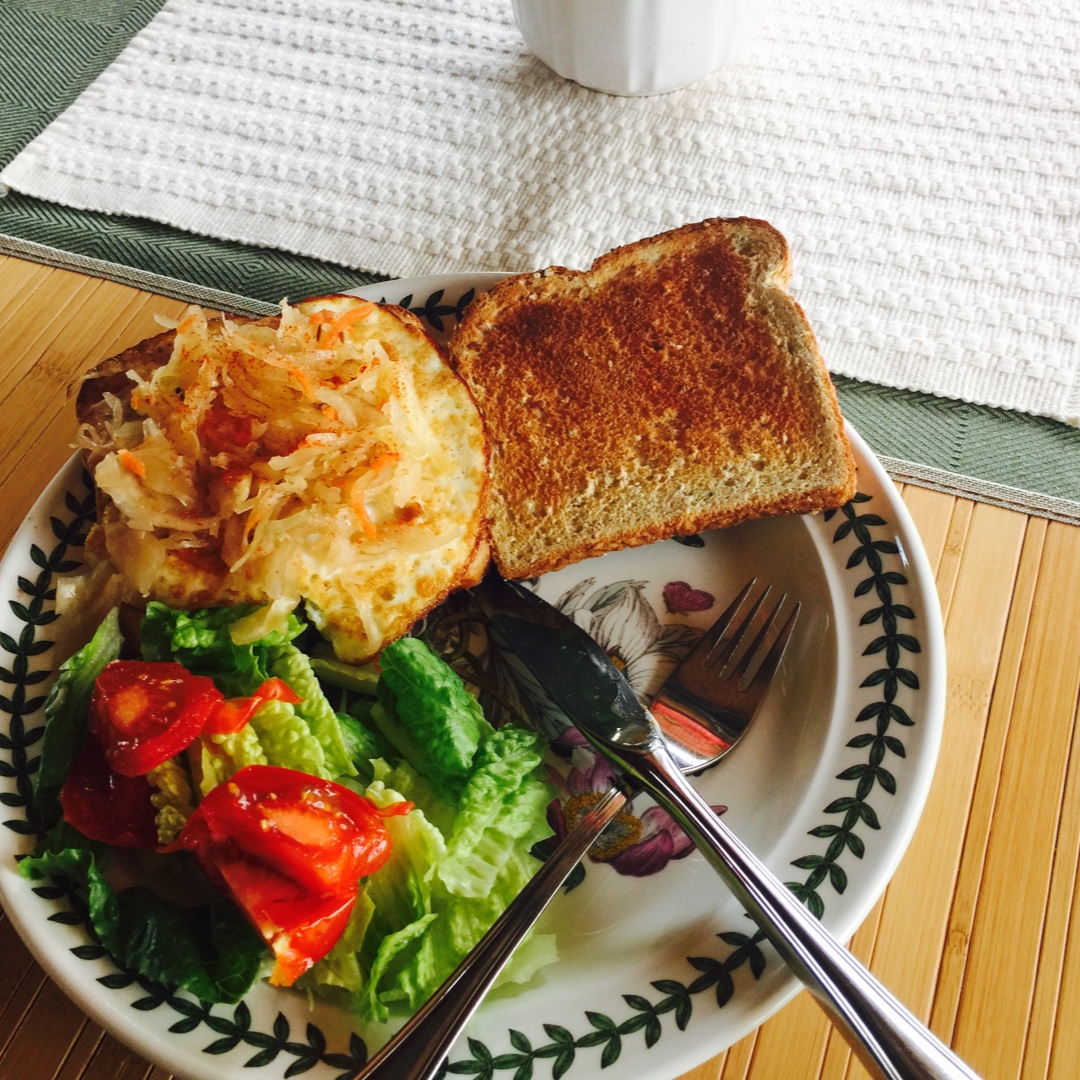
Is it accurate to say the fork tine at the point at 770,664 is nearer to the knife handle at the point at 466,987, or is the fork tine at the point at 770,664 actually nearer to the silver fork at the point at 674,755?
the silver fork at the point at 674,755

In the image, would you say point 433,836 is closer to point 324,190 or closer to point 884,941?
point 884,941

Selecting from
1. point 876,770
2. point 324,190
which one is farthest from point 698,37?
point 876,770

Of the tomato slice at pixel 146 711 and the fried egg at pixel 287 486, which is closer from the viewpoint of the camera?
the tomato slice at pixel 146 711

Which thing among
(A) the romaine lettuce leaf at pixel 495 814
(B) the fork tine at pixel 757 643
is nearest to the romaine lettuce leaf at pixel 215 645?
(A) the romaine lettuce leaf at pixel 495 814

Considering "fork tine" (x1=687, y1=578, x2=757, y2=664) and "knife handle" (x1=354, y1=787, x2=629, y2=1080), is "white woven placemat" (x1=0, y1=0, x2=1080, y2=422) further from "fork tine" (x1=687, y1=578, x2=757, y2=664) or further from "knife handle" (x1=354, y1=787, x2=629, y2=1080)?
"knife handle" (x1=354, y1=787, x2=629, y2=1080)

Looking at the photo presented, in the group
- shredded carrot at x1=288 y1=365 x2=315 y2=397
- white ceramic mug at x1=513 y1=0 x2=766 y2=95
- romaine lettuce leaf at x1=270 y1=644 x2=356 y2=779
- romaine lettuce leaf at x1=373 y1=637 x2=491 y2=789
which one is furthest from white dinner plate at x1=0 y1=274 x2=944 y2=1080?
white ceramic mug at x1=513 y1=0 x2=766 y2=95

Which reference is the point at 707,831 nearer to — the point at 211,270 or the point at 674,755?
the point at 674,755
